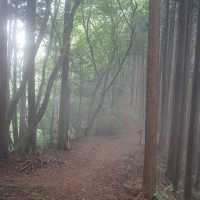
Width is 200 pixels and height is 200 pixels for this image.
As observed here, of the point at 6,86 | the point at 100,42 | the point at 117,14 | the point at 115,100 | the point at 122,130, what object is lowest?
the point at 122,130

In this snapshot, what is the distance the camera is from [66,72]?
13.7 metres

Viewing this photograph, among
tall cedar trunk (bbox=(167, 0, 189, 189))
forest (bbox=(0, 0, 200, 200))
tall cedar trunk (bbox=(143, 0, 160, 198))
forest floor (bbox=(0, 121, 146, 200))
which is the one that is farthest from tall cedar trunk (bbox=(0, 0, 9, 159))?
tall cedar trunk (bbox=(167, 0, 189, 189))

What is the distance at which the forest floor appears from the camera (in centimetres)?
707

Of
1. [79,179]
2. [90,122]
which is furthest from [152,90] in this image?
[90,122]

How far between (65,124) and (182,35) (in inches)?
280

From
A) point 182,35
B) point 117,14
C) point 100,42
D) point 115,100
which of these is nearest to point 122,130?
point 115,100

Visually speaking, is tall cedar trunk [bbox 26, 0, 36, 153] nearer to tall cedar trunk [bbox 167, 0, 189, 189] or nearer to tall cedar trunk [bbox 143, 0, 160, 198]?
tall cedar trunk [bbox 143, 0, 160, 198]

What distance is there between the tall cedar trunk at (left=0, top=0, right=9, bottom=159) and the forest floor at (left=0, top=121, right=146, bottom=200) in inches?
26.6

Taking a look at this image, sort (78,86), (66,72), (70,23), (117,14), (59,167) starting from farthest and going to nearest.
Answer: (78,86) < (117,14) < (66,72) < (70,23) < (59,167)

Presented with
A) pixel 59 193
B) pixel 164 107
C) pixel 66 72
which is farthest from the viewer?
pixel 164 107

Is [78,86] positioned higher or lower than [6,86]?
lower

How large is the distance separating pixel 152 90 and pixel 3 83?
5.23m

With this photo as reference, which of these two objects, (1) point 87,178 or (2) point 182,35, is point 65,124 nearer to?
(1) point 87,178

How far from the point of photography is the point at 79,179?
8969 mm
